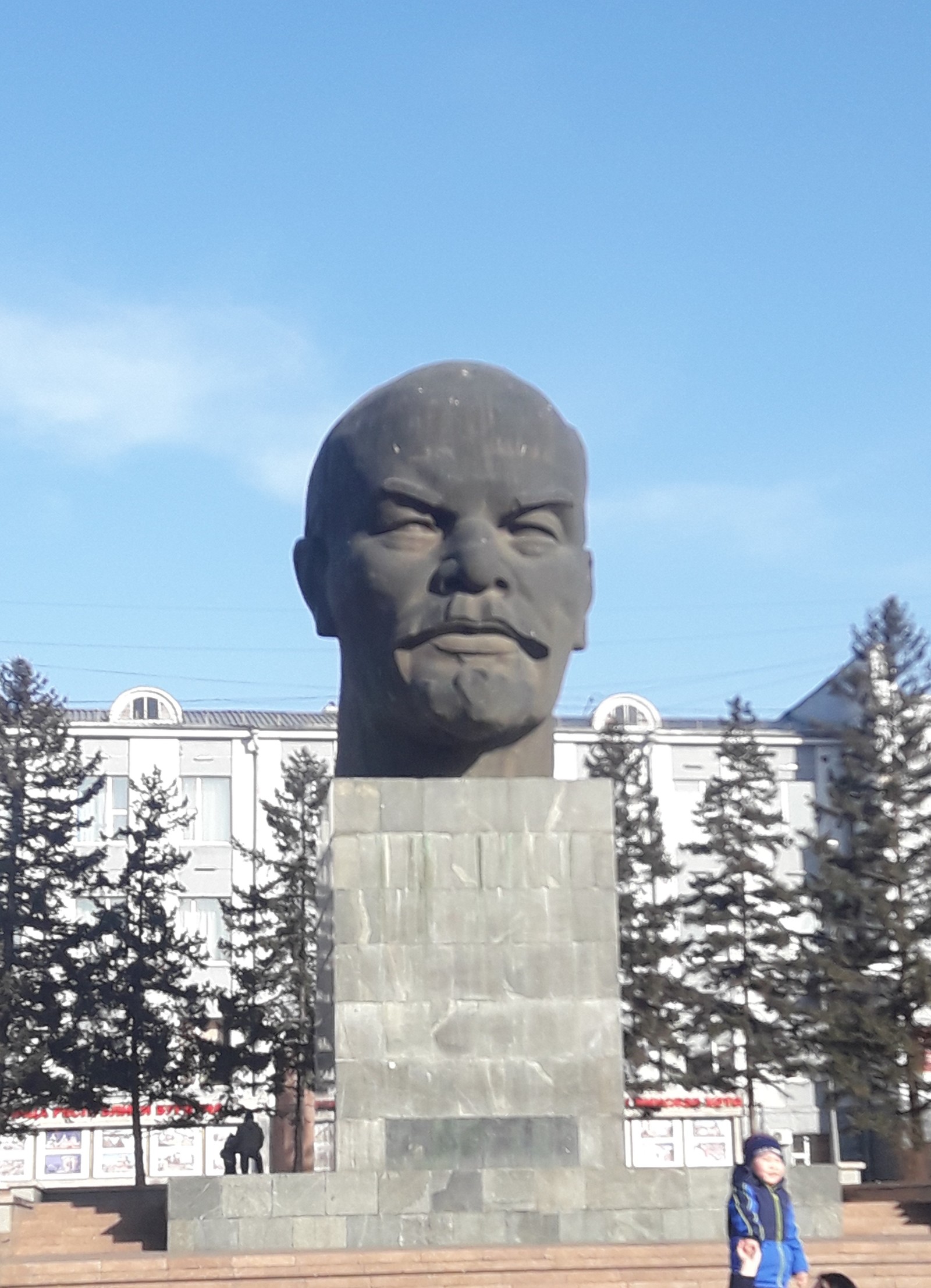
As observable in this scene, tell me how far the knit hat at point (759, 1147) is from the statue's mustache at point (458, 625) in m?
7.73

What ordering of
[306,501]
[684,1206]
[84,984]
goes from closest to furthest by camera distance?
[684,1206] < [306,501] < [84,984]

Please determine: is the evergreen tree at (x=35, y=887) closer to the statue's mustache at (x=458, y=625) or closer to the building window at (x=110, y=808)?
the building window at (x=110, y=808)

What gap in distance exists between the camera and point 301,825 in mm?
31250

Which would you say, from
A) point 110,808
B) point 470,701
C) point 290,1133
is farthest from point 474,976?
point 110,808

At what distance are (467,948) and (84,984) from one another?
15.5 metres

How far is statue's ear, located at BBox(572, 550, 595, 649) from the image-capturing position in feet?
48.6

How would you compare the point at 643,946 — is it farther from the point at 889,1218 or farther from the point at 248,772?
the point at 889,1218

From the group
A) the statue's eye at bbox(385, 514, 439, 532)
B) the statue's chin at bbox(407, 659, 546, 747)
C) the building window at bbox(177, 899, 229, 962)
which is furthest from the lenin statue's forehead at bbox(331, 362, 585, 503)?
the building window at bbox(177, 899, 229, 962)

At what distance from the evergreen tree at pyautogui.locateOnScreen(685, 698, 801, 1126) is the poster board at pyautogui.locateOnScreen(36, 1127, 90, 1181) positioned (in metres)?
12.9

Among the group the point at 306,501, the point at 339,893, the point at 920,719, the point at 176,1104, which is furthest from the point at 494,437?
the point at 176,1104

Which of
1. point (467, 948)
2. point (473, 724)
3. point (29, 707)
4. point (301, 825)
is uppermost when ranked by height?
point (29, 707)

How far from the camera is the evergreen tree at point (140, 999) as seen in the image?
1097 inches

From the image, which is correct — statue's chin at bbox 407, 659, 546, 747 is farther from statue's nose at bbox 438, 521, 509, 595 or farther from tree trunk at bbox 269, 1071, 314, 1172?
tree trunk at bbox 269, 1071, 314, 1172

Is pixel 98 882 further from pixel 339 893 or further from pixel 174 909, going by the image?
pixel 339 893
